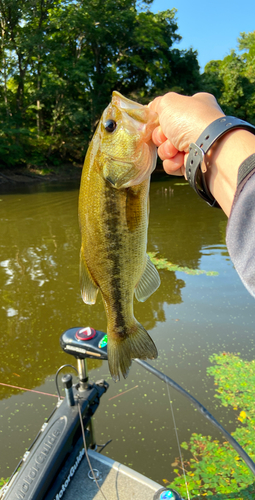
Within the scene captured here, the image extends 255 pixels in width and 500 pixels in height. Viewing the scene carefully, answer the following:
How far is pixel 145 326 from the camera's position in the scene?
4.96 meters

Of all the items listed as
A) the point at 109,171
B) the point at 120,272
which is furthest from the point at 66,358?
the point at 109,171

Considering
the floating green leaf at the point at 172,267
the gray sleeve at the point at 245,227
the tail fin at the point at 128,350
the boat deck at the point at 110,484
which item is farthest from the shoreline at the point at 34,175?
the gray sleeve at the point at 245,227

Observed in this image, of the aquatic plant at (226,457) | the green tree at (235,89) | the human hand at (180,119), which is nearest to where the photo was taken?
the human hand at (180,119)

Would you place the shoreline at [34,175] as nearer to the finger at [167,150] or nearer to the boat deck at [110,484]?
the boat deck at [110,484]

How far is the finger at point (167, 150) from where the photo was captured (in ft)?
4.66

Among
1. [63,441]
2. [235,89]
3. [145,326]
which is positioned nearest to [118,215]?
[63,441]

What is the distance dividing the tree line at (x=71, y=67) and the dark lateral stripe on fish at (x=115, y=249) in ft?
66.4

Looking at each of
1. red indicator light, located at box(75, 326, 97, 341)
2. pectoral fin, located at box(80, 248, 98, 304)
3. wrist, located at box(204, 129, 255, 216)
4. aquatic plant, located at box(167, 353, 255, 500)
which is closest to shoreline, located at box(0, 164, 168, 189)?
aquatic plant, located at box(167, 353, 255, 500)

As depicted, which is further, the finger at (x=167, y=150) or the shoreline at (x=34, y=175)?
the shoreline at (x=34, y=175)

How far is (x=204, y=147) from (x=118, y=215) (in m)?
0.44

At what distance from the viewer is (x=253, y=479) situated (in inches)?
105

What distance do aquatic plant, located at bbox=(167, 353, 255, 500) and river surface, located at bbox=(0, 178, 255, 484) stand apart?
98 millimetres

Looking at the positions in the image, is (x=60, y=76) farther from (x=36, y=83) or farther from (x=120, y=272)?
(x=120, y=272)

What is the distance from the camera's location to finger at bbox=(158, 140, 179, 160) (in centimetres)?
142
